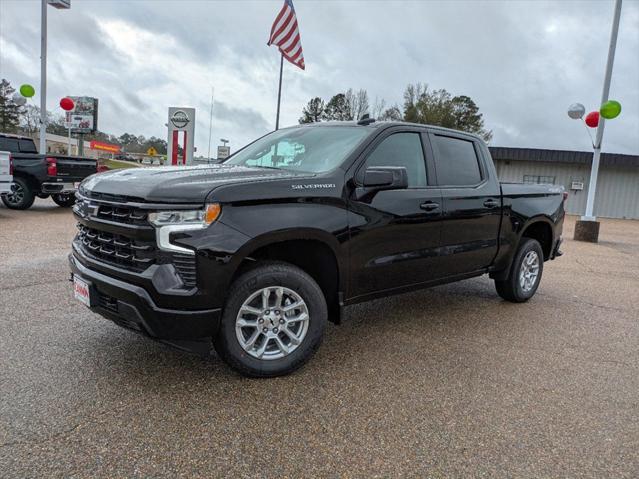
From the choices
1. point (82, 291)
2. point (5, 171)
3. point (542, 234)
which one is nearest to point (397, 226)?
point (82, 291)

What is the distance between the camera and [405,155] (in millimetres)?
4184

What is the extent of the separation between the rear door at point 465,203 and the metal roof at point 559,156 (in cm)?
1977

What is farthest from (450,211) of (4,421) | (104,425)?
(4,421)

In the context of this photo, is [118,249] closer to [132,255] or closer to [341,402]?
[132,255]

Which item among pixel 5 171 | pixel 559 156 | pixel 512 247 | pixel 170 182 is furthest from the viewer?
pixel 559 156

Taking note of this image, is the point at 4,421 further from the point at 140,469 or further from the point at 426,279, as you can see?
the point at 426,279

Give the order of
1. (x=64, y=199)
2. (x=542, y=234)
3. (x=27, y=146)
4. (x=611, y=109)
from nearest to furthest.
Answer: (x=542, y=234) → (x=611, y=109) → (x=27, y=146) → (x=64, y=199)

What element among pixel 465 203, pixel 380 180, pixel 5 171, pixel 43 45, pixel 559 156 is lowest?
pixel 5 171

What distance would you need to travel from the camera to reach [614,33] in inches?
499

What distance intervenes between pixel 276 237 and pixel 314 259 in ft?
1.78

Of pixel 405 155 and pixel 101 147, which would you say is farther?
pixel 101 147

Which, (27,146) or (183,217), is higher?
(27,146)

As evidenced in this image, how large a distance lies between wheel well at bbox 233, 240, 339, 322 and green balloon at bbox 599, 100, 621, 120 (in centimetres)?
1116

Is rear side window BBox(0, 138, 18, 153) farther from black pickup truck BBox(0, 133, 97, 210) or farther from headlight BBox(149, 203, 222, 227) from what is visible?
headlight BBox(149, 203, 222, 227)
